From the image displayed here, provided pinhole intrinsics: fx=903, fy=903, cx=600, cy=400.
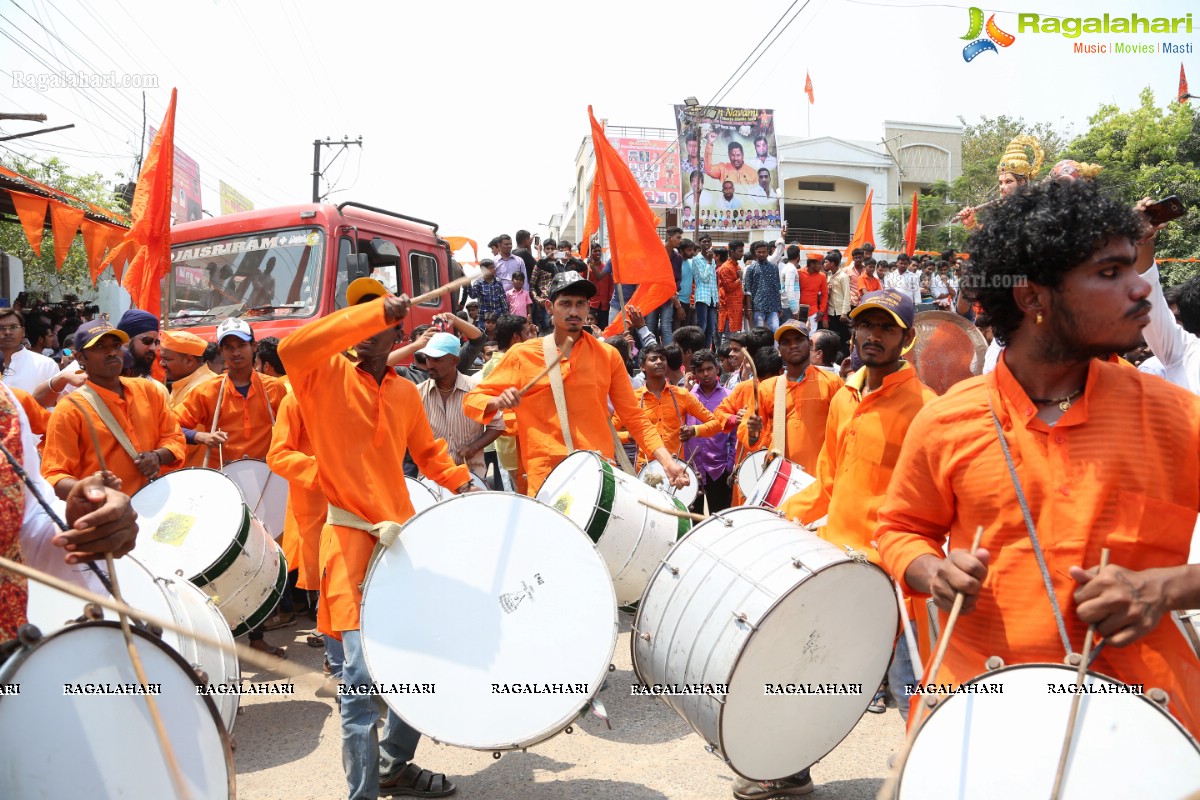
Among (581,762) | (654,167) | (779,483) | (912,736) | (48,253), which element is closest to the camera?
(912,736)

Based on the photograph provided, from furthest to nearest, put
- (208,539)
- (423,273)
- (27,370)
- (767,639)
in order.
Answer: (423,273) < (27,370) < (208,539) < (767,639)

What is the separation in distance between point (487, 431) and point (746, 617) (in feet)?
11.7

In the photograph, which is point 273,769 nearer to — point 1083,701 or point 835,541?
point 835,541

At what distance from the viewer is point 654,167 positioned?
1688 inches

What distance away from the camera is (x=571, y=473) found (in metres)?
4.75

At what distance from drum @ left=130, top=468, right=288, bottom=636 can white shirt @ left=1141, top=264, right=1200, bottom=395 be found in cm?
416

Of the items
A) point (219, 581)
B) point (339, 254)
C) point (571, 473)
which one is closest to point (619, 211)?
point (339, 254)

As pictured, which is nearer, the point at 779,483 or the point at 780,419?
the point at 779,483

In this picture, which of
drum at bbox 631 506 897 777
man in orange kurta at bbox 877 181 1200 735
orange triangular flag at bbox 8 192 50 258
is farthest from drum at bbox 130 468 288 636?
orange triangular flag at bbox 8 192 50 258

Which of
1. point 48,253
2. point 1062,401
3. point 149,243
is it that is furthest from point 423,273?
point 48,253

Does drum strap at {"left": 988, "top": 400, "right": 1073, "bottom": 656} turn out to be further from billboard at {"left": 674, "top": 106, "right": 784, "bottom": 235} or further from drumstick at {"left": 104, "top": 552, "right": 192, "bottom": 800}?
billboard at {"left": 674, "top": 106, "right": 784, "bottom": 235}

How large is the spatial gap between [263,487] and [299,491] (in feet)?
3.04

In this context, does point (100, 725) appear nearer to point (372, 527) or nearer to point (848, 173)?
point (372, 527)

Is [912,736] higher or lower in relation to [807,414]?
lower
